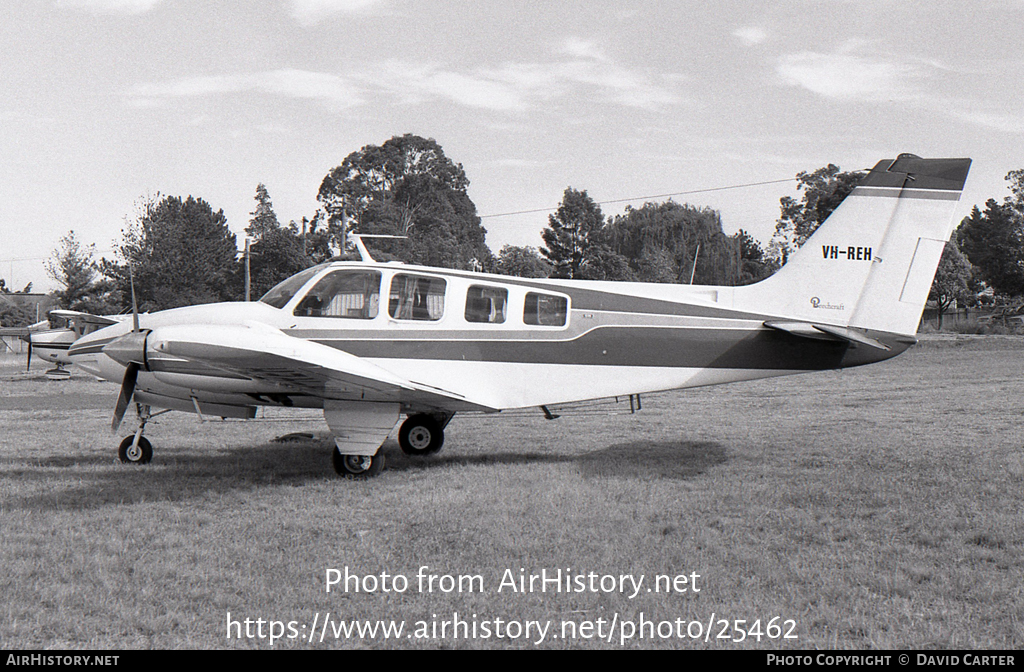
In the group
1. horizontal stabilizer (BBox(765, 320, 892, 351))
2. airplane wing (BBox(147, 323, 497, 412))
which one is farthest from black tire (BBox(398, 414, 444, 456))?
horizontal stabilizer (BBox(765, 320, 892, 351))

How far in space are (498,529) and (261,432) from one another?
780cm

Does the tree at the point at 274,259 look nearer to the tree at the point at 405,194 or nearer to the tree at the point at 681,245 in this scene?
the tree at the point at 405,194

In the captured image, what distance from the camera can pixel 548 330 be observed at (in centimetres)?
948

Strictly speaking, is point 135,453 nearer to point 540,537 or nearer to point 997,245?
point 540,537

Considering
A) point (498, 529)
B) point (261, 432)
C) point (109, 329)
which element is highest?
point (109, 329)

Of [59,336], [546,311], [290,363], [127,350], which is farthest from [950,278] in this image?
[127,350]

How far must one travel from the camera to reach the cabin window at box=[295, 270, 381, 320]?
9.35 metres

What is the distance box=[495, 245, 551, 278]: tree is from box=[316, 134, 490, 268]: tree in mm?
3127

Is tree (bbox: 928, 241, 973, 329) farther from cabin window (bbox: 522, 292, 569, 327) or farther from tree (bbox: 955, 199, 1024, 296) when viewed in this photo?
cabin window (bbox: 522, 292, 569, 327)

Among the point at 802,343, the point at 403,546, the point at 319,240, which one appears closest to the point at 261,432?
the point at 403,546

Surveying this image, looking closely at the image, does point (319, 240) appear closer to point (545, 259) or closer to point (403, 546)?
point (545, 259)

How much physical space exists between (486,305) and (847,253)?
4.39 metres

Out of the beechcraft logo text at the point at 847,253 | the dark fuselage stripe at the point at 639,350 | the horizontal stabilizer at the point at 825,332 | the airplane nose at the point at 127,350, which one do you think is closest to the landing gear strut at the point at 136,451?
the airplane nose at the point at 127,350

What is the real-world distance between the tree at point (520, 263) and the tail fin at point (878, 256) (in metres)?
46.2
